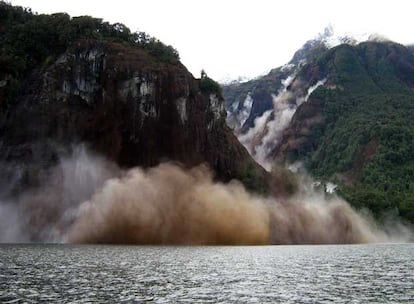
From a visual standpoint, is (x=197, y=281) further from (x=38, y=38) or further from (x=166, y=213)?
(x=38, y=38)

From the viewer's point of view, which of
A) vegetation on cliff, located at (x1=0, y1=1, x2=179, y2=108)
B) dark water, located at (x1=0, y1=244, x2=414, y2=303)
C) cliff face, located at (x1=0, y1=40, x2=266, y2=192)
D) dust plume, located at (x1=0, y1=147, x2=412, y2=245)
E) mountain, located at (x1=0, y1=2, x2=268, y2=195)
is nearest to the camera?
dark water, located at (x1=0, y1=244, x2=414, y2=303)

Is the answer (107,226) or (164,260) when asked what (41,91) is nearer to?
(107,226)

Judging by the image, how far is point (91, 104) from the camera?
429ft

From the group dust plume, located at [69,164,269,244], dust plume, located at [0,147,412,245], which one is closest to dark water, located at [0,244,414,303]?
dust plume, located at [69,164,269,244]

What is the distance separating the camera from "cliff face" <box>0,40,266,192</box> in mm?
124250

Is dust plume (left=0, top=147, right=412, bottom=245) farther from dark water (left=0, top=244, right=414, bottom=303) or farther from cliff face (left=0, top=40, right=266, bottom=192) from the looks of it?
dark water (left=0, top=244, right=414, bottom=303)

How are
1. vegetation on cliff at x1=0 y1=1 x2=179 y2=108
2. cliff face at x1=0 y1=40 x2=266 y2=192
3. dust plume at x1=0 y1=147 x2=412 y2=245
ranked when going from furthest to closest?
vegetation on cliff at x1=0 y1=1 x2=179 y2=108
cliff face at x1=0 y1=40 x2=266 y2=192
dust plume at x1=0 y1=147 x2=412 y2=245

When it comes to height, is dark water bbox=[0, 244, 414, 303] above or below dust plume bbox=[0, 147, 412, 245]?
below

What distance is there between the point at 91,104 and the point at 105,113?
4.64 metres

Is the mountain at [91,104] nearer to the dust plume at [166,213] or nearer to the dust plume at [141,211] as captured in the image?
the dust plume at [141,211]

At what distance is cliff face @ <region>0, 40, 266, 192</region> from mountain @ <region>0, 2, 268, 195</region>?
0.23 m

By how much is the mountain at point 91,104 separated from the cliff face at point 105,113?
0.23 metres

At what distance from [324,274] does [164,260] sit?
20267 millimetres

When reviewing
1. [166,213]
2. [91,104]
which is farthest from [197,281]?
[91,104]
